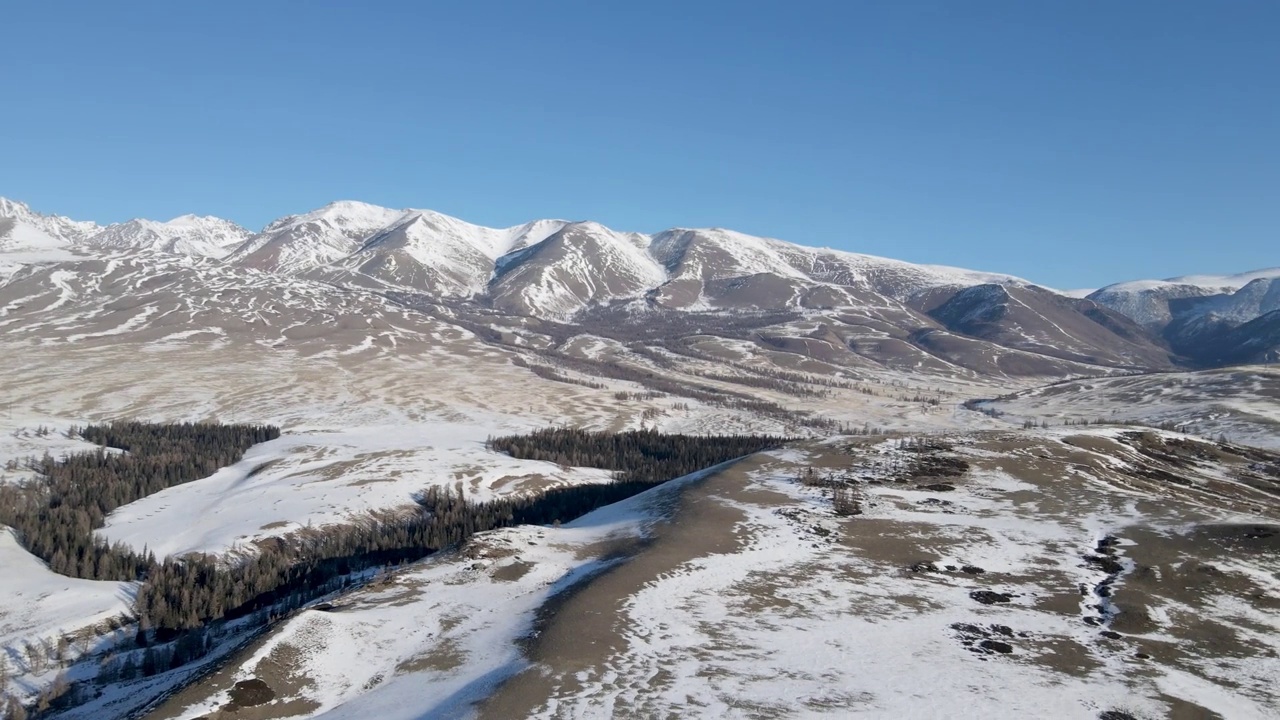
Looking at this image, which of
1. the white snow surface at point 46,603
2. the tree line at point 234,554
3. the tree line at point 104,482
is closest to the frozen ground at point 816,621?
the tree line at point 234,554

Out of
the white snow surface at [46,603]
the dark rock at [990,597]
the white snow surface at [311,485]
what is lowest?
the white snow surface at [46,603]

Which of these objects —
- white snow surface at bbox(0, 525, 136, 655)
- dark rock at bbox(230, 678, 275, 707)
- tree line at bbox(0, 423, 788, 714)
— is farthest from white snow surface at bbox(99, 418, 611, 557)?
dark rock at bbox(230, 678, 275, 707)

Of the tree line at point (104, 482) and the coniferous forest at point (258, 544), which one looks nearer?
the coniferous forest at point (258, 544)

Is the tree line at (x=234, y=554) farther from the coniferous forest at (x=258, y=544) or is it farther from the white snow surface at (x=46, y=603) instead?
the white snow surface at (x=46, y=603)

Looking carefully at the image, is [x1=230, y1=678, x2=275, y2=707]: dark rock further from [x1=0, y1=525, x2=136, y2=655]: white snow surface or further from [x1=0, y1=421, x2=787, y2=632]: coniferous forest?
[x1=0, y1=525, x2=136, y2=655]: white snow surface

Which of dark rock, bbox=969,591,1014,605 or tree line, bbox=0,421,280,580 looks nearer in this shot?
dark rock, bbox=969,591,1014,605

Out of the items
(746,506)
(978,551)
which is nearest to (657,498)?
(746,506)

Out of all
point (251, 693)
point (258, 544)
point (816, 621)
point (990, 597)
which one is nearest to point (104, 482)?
point (258, 544)

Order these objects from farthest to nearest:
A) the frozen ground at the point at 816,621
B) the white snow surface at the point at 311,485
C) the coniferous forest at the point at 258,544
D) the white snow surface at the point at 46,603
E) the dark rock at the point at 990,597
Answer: the white snow surface at the point at 311,485 → the coniferous forest at the point at 258,544 → the white snow surface at the point at 46,603 → the dark rock at the point at 990,597 → the frozen ground at the point at 816,621

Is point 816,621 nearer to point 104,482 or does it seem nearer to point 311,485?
point 311,485

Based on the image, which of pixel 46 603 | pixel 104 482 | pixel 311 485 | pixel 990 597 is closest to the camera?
pixel 990 597

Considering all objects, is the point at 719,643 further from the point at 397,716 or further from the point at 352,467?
the point at 352,467
